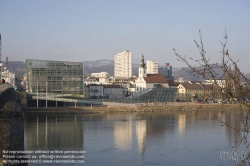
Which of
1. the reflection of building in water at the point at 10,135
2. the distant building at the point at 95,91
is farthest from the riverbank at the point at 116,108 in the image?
the reflection of building in water at the point at 10,135

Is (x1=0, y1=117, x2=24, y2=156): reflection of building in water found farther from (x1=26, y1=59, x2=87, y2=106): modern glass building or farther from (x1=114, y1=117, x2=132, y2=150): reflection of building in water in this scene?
(x1=26, y1=59, x2=87, y2=106): modern glass building

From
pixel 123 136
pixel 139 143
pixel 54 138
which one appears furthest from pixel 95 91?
pixel 139 143

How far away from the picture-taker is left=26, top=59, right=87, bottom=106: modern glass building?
868 inches

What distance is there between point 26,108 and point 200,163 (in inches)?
550

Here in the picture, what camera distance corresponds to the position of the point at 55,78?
22.6 m

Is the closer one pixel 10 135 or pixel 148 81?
pixel 10 135

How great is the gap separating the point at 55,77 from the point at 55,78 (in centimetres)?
7

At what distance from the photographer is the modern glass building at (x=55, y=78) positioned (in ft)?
72.3

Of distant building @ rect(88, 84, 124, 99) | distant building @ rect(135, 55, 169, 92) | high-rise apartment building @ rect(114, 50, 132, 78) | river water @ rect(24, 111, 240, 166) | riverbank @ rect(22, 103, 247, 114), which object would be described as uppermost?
high-rise apartment building @ rect(114, 50, 132, 78)

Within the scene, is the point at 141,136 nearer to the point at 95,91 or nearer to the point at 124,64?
the point at 95,91

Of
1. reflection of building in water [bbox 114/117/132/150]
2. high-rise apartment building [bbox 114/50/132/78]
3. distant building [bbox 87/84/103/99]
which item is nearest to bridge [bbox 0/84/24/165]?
reflection of building in water [bbox 114/117/132/150]

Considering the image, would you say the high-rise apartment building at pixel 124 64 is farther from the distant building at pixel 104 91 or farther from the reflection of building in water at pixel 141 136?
the reflection of building in water at pixel 141 136

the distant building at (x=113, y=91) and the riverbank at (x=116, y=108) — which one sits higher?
the distant building at (x=113, y=91)

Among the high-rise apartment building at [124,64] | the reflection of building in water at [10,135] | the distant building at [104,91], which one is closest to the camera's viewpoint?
the reflection of building in water at [10,135]
